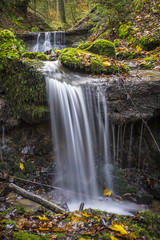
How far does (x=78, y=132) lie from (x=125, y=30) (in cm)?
679

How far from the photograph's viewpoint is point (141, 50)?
7.31 meters

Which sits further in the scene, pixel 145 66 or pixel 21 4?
pixel 21 4

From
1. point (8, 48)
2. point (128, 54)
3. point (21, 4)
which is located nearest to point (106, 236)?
point (8, 48)

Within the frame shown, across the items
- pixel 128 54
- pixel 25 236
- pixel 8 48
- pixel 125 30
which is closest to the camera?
pixel 25 236

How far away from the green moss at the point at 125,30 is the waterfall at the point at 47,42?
3.90 metres

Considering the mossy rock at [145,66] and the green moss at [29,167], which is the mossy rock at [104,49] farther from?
the green moss at [29,167]

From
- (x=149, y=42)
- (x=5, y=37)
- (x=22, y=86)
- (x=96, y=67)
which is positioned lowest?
(x=22, y=86)

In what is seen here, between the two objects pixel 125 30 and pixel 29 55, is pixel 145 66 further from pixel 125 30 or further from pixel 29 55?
pixel 29 55

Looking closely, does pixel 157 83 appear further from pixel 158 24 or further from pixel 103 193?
pixel 158 24

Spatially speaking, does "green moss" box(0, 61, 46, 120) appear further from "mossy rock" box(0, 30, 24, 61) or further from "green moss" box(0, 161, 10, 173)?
"green moss" box(0, 161, 10, 173)

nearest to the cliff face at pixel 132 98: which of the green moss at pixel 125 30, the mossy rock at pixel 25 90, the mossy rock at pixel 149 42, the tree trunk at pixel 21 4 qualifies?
the mossy rock at pixel 25 90

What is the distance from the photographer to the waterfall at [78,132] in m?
4.49

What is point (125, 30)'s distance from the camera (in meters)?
8.53

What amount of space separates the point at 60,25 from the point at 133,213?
689 inches
